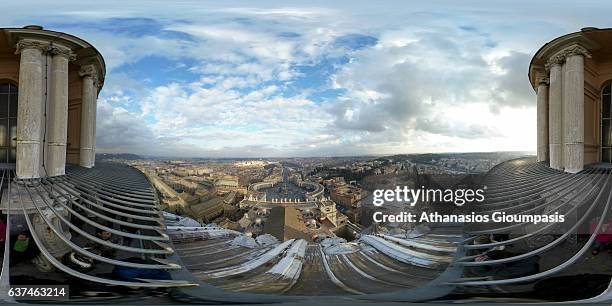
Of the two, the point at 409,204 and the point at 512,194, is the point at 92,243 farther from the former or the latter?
the point at 512,194

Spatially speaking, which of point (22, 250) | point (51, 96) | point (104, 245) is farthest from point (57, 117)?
point (104, 245)

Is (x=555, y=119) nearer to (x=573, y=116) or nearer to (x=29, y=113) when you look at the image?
(x=573, y=116)

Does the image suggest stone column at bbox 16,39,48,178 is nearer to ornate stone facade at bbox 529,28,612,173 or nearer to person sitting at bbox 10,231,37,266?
person sitting at bbox 10,231,37,266

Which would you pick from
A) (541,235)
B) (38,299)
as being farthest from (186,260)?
(541,235)

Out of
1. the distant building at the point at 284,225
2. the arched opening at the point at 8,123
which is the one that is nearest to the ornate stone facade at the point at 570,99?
the distant building at the point at 284,225

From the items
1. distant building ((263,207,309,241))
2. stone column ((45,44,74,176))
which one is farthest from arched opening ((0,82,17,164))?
distant building ((263,207,309,241))
